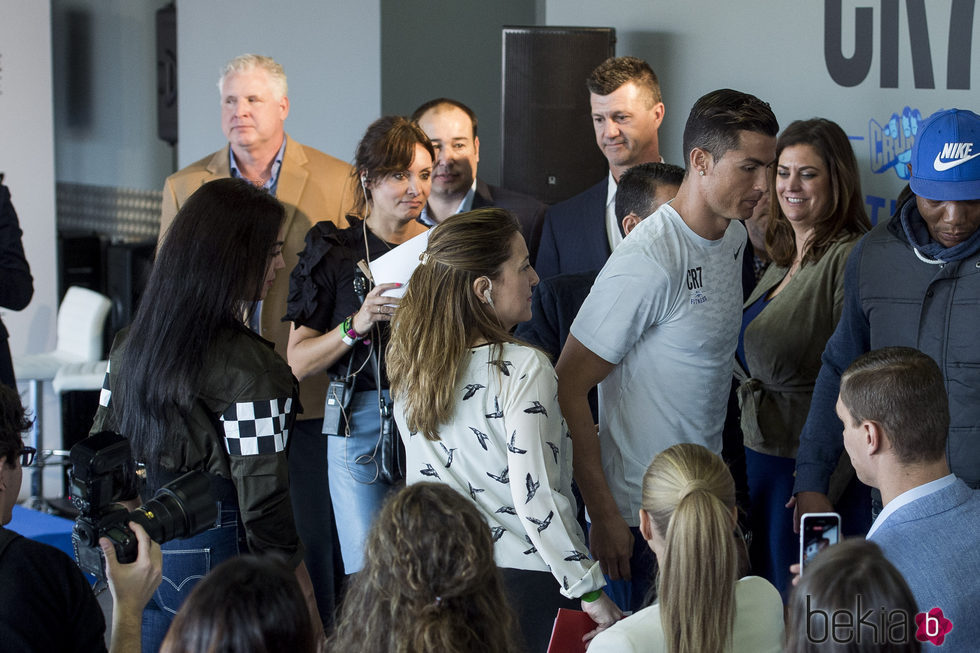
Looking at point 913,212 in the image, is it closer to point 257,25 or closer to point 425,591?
point 425,591

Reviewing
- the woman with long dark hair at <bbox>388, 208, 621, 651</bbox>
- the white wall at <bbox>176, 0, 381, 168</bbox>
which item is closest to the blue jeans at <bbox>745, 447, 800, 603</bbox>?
the woman with long dark hair at <bbox>388, 208, 621, 651</bbox>

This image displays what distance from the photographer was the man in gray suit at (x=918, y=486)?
169cm

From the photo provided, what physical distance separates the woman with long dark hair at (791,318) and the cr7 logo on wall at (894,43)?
633 millimetres

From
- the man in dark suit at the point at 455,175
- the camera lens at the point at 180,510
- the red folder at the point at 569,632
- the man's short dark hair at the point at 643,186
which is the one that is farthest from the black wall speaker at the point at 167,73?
the red folder at the point at 569,632

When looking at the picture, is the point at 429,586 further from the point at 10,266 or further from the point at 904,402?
the point at 10,266

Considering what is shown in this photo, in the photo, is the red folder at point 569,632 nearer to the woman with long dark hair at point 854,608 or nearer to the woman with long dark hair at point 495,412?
the woman with long dark hair at point 495,412

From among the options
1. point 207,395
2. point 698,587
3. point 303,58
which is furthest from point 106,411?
point 303,58

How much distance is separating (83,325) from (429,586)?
484 cm

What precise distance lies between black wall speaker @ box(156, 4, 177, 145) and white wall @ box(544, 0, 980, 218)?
3.61 m

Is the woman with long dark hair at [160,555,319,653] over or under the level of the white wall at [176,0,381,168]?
under

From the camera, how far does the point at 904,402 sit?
192cm

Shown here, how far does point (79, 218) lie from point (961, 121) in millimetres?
6852
